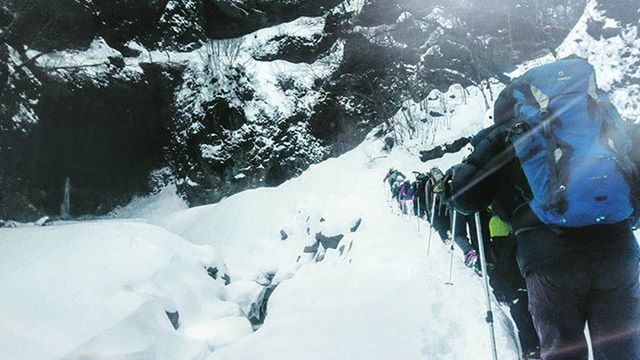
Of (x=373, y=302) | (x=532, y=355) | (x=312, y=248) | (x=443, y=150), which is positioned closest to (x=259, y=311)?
(x=312, y=248)

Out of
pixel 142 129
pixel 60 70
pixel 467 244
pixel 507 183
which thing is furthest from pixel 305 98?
pixel 507 183

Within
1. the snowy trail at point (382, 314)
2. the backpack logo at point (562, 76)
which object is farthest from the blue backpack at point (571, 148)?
the snowy trail at point (382, 314)

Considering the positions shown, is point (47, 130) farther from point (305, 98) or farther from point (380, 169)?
point (380, 169)

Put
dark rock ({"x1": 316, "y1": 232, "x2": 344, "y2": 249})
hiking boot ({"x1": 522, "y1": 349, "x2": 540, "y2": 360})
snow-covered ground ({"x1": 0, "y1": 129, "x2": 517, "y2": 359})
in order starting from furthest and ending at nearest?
1. dark rock ({"x1": 316, "y1": 232, "x2": 344, "y2": 249})
2. snow-covered ground ({"x1": 0, "y1": 129, "x2": 517, "y2": 359})
3. hiking boot ({"x1": 522, "y1": 349, "x2": 540, "y2": 360})

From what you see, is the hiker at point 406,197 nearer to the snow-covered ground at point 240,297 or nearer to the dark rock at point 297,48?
the snow-covered ground at point 240,297

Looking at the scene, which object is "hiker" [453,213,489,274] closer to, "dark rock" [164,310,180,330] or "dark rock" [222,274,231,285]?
"dark rock" [164,310,180,330]

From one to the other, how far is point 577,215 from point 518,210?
279 millimetres

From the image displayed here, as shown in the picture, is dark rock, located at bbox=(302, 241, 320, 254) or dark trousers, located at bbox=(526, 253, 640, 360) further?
dark rock, located at bbox=(302, 241, 320, 254)

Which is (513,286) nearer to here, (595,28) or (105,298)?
(105,298)

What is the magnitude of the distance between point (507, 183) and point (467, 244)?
2880 mm

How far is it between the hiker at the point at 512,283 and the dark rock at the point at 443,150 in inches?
520

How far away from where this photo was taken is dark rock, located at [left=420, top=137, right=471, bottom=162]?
15.8m

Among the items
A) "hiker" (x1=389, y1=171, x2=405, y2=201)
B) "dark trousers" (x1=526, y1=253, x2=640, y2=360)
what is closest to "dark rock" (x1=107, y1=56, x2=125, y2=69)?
"hiker" (x1=389, y1=171, x2=405, y2=201)

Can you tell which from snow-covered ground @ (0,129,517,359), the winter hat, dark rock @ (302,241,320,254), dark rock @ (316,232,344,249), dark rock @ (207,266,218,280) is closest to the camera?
the winter hat
